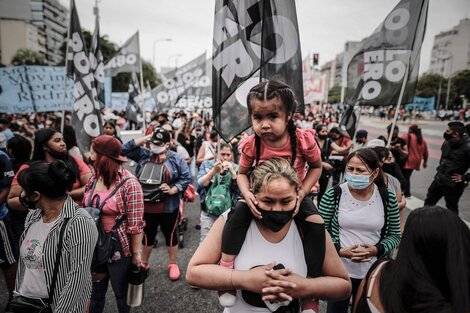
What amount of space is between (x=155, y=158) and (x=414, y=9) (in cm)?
409

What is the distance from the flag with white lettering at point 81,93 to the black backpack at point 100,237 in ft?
7.73

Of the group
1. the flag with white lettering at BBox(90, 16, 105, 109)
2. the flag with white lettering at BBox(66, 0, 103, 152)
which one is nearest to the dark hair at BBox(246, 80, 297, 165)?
the flag with white lettering at BBox(66, 0, 103, 152)

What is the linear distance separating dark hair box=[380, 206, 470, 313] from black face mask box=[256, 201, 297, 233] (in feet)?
1.68

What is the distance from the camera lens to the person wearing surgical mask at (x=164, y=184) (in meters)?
3.66

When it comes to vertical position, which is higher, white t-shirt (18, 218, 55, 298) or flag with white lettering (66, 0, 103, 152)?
flag with white lettering (66, 0, 103, 152)

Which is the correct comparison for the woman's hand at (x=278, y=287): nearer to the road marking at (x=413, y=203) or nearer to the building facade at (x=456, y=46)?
the road marking at (x=413, y=203)

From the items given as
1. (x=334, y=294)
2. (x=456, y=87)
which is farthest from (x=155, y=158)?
(x=456, y=87)

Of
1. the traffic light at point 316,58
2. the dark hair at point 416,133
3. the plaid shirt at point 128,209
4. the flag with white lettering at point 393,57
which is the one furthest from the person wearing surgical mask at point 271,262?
the traffic light at point 316,58

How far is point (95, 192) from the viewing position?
255 cm

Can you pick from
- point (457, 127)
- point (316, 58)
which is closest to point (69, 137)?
point (457, 127)

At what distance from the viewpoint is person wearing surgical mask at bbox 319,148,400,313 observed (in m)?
2.32

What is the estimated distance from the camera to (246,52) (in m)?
2.60

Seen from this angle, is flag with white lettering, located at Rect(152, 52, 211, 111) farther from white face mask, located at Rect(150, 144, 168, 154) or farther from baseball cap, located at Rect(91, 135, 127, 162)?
baseball cap, located at Rect(91, 135, 127, 162)

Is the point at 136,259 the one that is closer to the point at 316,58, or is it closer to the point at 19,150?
the point at 19,150
